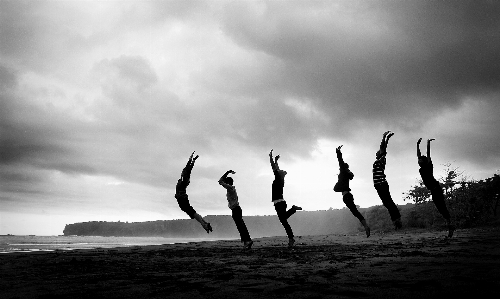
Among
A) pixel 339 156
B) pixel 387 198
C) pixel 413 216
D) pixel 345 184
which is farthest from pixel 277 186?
pixel 413 216

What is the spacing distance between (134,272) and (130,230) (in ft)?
474

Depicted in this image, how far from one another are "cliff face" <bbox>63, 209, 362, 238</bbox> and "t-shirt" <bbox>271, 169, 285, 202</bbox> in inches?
792

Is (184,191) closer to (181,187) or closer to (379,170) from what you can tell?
(181,187)

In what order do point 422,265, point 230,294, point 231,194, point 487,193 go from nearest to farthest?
point 230,294 < point 422,265 < point 231,194 < point 487,193

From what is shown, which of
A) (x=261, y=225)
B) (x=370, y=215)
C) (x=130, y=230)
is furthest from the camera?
(x=130, y=230)

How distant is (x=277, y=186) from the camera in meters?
10.7

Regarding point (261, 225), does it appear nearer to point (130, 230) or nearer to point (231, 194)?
→ point (130, 230)

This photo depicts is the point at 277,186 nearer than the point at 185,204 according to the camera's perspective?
Yes

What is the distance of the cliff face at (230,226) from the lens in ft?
167

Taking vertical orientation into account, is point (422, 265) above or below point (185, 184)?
below

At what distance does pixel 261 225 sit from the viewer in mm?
98438

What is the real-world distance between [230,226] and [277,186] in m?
101

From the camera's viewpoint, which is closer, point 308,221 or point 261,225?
point 308,221

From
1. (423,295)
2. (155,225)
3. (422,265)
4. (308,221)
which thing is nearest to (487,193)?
(422,265)
